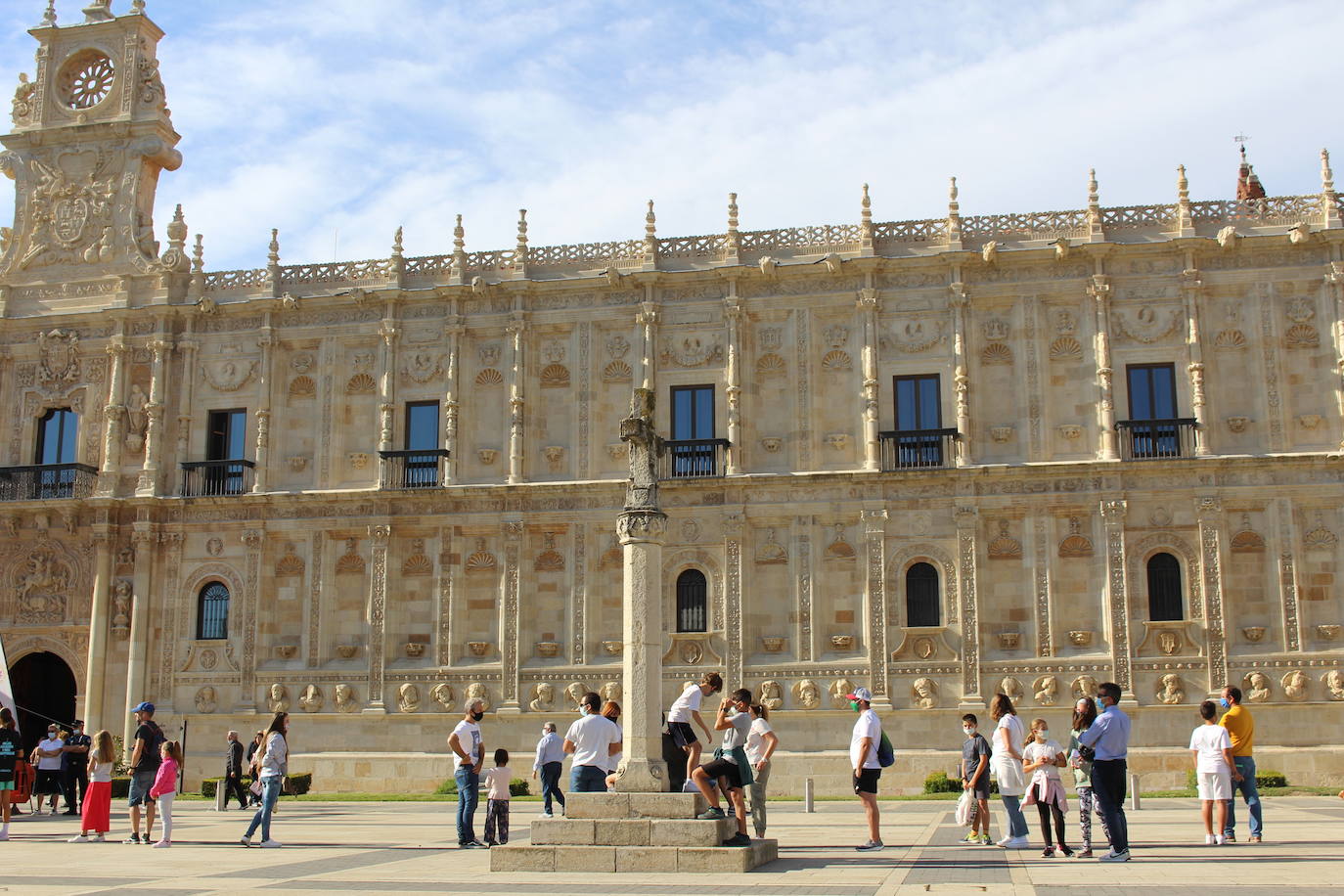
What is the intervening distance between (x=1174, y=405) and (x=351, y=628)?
2190 centimetres

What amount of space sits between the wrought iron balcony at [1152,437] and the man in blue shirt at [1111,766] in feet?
60.5

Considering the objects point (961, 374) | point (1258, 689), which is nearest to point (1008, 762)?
point (1258, 689)

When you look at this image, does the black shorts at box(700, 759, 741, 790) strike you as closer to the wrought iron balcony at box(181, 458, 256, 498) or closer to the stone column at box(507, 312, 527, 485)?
the stone column at box(507, 312, 527, 485)

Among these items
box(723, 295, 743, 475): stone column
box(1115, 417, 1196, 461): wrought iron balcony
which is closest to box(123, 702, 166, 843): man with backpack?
box(723, 295, 743, 475): stone column

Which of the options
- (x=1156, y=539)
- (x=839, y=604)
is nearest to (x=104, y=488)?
(x=839, y=604)

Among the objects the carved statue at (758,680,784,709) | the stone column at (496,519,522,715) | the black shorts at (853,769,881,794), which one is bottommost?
the black shorts at (853,769,881,794)

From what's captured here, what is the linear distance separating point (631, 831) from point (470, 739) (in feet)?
12.8

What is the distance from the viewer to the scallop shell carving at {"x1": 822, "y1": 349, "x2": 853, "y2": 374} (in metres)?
36.3

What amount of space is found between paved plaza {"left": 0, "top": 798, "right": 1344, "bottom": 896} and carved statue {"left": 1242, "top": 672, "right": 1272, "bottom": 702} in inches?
331

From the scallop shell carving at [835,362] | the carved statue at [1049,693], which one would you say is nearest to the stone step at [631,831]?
the carved statue at [1049,693]

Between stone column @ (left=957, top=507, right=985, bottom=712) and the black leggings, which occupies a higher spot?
stone column @ (left=957, top=507, right=985, bottom=712)

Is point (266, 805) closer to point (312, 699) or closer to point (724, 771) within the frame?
point (724, 771)

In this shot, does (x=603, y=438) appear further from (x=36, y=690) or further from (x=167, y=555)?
(x=36, y=690)

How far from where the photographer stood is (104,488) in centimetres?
3853
